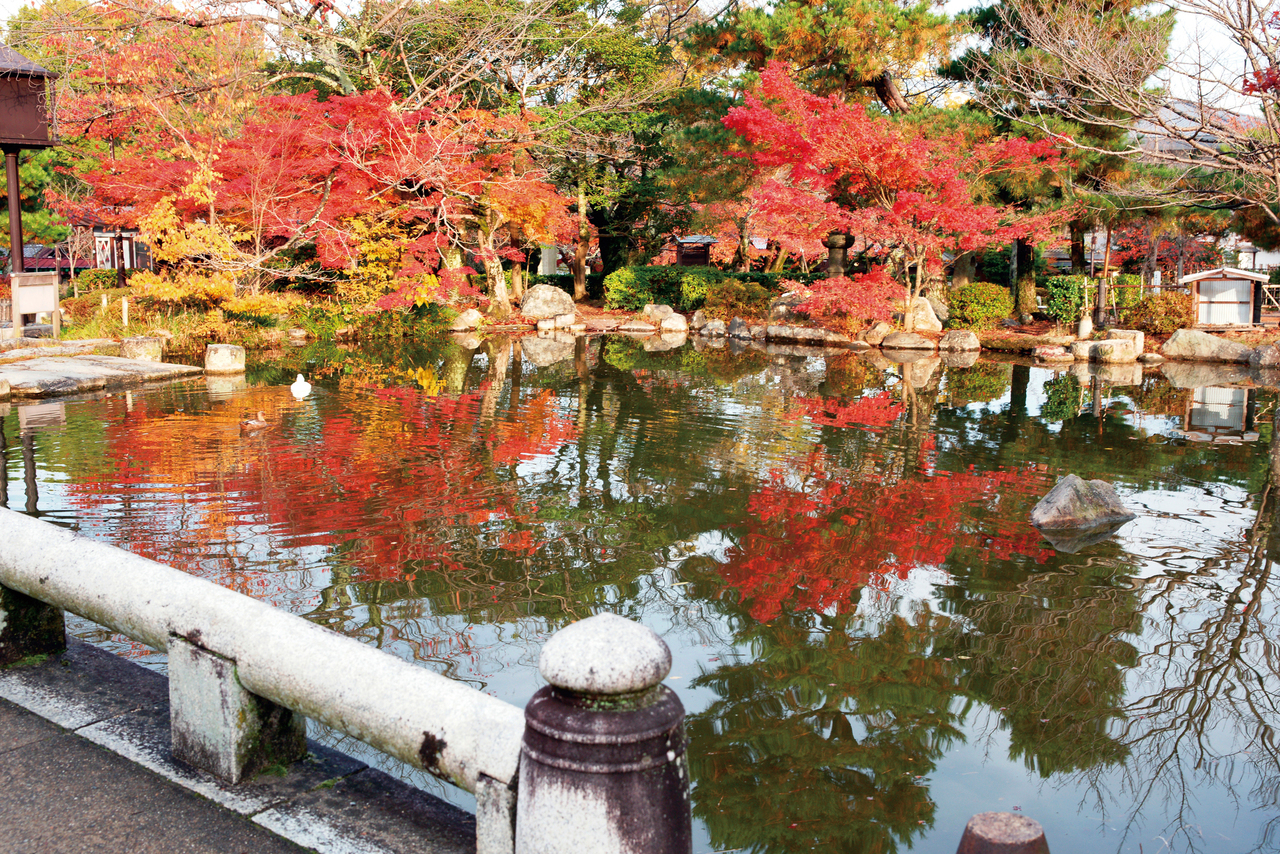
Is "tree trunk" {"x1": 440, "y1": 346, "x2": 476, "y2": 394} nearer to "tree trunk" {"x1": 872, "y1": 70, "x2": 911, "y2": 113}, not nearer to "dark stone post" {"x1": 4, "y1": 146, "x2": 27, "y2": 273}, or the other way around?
"dark stone post" {"x1": 4, "y1": 146, "x2": 27, "y2": 273}

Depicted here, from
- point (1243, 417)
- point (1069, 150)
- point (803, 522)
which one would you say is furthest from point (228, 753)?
point (1069, 150)

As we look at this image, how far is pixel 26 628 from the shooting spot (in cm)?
365

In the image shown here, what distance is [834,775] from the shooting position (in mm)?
3803

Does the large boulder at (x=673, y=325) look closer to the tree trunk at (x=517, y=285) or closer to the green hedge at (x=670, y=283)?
the green hedge at (x=670, y=283)

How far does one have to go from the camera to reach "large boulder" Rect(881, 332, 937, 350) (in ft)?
64.7

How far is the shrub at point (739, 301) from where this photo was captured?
24656 mm

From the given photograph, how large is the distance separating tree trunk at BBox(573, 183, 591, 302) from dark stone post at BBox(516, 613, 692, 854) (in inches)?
1015

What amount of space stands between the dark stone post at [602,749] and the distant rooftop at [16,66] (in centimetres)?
1578

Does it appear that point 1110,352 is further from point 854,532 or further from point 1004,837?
point 1004,837

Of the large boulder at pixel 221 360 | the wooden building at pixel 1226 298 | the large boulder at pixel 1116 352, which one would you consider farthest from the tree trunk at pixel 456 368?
the wooden building at pixel 1226 298

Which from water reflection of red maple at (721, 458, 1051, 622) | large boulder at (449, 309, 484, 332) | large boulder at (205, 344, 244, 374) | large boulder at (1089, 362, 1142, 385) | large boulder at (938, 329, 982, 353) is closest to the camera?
water reflection of red maple at (721, 458, 1051, 622)

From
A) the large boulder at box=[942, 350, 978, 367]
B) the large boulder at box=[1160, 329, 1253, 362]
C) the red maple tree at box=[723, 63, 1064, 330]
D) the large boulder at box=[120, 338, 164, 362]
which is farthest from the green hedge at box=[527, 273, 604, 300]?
the large boulder at box=[1160, 329, 1253, 362]

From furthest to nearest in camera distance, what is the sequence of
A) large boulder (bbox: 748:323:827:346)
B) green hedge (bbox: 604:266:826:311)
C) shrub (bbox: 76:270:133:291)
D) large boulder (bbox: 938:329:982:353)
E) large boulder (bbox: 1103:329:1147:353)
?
green hedge (bbox: 604:266:826:311) → shrub (bbox: 76:270:133:291) → large boulder (bbox: 748:323:827:346) → large boulder (bbox: 938:329:982:353) → large boulder (bbox: 1103:329:1147:353)

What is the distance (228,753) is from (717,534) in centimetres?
444
